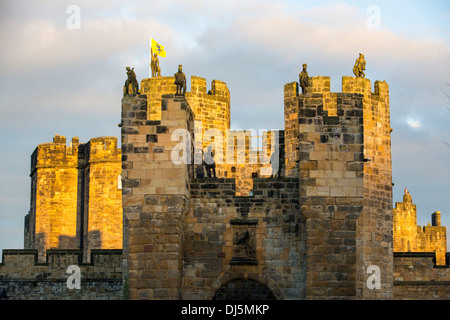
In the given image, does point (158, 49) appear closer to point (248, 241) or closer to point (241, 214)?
point (241, 214)

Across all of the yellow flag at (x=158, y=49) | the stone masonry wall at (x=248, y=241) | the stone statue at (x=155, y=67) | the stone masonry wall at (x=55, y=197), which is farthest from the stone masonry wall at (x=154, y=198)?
the stone masonry wall at (x=55, y=197)

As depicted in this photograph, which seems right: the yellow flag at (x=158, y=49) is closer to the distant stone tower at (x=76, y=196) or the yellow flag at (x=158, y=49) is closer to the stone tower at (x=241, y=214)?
the distant stone tower at (x=76, y=196)

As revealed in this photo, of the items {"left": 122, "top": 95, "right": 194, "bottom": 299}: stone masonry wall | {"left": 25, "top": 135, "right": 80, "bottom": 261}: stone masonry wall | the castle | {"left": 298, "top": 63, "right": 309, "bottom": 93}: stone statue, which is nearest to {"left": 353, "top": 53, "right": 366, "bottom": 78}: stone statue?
{"left": 298, "top": 63, "right": 309, "bottom": 93}: stone statue

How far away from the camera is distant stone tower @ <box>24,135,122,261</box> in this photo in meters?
→ 43.5

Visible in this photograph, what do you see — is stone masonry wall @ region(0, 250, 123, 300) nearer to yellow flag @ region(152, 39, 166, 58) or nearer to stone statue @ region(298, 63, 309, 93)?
yellow flag @ region(152, 39, 166, 58)

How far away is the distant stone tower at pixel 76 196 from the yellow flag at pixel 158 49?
8.56 m

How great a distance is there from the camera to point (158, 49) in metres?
36.7

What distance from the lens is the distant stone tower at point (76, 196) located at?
43531mm

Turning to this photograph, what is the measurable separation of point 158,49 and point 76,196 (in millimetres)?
11991

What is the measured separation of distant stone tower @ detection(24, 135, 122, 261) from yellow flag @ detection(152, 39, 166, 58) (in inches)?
337

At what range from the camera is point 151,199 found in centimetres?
2381

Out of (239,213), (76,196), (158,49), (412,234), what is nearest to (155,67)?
(158,49)
